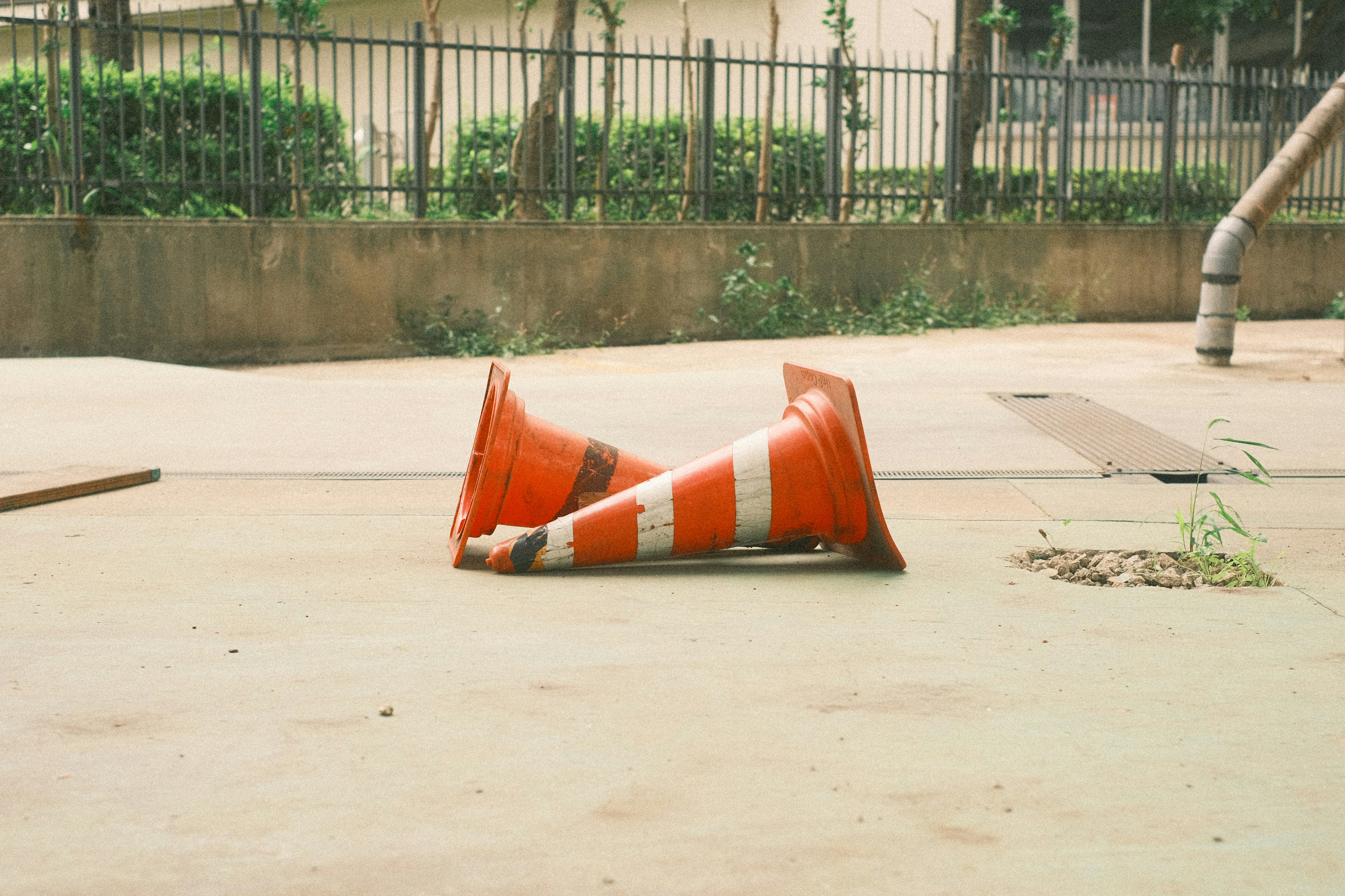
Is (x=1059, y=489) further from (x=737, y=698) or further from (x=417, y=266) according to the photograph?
(x=417, y=266)

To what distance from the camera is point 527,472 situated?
4.20 meters

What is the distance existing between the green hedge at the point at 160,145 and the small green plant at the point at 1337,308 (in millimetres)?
9880

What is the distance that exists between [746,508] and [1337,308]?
11.9 metres

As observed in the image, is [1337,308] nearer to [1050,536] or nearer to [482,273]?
[482,273]

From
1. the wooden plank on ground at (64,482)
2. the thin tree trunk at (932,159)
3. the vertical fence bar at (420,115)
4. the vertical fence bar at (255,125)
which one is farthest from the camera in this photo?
the thin tree trunk at (932,159)

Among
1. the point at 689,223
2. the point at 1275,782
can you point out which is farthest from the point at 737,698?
the point at 689,223

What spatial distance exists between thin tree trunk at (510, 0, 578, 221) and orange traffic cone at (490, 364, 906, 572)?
298 inches

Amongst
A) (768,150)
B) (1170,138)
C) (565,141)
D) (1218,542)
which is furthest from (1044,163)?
(1218,542)

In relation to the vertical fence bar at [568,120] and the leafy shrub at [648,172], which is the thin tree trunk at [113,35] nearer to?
the leafy shrub at [648,172]

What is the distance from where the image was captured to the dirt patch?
3875 millimetres

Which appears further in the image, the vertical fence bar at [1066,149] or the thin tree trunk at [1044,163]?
the thin tree trunk at [1044,163]

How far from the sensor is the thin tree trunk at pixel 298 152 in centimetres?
1024

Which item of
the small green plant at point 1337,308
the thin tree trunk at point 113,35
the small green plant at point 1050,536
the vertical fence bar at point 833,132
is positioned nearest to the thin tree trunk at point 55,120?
the thin tree trunk at point 113,35

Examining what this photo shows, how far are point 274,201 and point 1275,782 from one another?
32.4 ft
